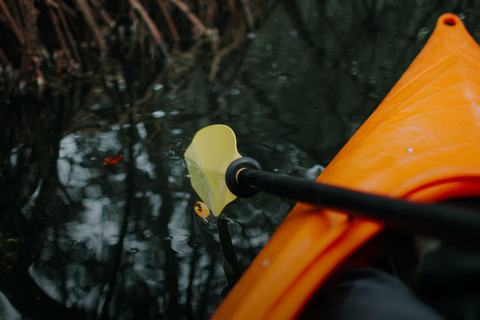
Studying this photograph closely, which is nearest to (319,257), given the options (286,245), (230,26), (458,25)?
(286,245)

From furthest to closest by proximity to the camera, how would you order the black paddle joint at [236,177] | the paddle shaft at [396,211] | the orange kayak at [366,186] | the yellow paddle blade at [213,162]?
the yellow paddle blade at [213,162] < the black paddle joint at [236,177] < the orange kayak at [366,186] < the paddle shaft at [396,211]

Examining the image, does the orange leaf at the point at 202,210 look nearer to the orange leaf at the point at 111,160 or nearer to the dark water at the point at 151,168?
the dark water at the point at 151,168

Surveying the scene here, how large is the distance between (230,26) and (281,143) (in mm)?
3949

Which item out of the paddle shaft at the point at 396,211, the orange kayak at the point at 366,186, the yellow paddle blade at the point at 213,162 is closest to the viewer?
the paddle shaft at the point at 396,211

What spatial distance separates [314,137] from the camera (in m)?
1.89

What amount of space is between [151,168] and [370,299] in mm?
1311

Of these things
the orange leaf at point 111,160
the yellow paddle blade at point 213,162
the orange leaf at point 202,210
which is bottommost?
the orange leaf at point 202,210

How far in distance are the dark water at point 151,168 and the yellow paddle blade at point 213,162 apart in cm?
11

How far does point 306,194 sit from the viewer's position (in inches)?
27.0

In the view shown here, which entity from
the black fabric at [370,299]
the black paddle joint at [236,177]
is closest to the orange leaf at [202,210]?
the black paddle joint at [236,177]

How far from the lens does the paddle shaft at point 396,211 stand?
17.2 inches

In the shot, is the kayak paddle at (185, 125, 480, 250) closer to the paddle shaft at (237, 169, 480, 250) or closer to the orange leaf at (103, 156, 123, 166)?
the paddle shaft at (237, 169, 480, 250)

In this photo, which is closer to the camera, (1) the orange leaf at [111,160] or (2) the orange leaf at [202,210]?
(2) the orange leaf at [202,210]

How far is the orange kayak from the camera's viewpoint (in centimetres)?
60
